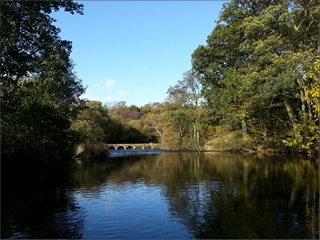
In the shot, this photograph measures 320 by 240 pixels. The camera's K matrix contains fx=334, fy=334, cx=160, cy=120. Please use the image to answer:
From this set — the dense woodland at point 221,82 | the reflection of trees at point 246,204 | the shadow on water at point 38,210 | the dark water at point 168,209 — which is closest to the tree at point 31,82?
the dense woodland at point 221,82

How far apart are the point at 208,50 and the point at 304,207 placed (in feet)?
141

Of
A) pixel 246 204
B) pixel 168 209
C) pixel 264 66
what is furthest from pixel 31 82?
pixel 264 66

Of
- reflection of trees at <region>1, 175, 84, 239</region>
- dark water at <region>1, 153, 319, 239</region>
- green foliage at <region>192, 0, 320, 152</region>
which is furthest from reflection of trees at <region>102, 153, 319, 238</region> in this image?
green foliage at <region>192, 0, 320, 152</region>

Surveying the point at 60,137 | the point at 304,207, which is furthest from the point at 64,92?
the point at 304,207

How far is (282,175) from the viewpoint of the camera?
2480cm

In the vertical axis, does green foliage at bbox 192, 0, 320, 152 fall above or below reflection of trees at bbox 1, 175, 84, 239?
above

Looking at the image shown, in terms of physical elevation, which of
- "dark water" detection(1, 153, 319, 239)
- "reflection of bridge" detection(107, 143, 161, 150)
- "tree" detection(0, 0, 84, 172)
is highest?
"tree" detection(0, 0, 84, 172)

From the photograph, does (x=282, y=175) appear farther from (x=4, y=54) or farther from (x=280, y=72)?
(x=4, y=54)

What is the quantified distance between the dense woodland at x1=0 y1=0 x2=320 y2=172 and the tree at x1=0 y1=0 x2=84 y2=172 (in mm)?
73

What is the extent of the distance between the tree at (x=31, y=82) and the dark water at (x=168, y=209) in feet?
16.0

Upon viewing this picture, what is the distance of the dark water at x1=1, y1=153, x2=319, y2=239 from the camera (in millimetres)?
11867

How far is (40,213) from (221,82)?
39691 mm

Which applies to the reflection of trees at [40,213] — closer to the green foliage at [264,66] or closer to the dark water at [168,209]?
the dark water at [168,209]

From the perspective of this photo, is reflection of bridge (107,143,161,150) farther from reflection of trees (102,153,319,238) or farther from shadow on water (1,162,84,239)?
shadow on water (1,162,84,239)
